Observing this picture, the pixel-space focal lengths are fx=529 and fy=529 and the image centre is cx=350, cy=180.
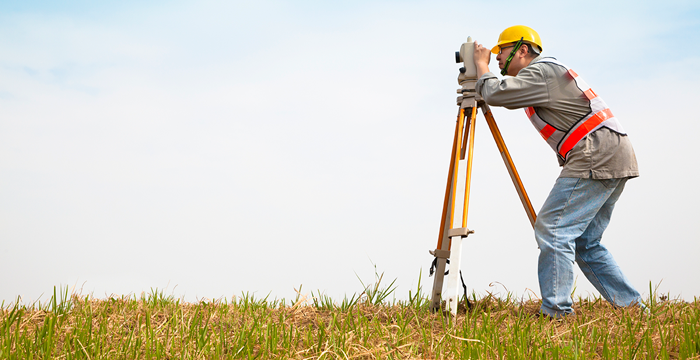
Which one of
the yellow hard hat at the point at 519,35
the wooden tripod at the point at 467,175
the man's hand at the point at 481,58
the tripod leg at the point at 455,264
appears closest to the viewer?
the tripod leg at the point at 455,264

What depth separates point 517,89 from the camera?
4.27 meters

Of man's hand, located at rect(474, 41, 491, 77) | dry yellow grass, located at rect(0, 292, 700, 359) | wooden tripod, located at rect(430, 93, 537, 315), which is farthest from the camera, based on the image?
man's hand, located at rect(474, 41, 491, 77)

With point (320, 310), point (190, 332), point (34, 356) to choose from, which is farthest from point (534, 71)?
point (34, 356)

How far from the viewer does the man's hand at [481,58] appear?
14.6 feet

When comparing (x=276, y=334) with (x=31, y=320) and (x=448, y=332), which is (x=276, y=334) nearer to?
(x=448, y=332)

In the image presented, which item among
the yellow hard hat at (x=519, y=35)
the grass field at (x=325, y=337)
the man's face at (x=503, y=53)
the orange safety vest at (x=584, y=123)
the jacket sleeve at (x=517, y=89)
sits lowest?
the grass field at (x=325, y=337)

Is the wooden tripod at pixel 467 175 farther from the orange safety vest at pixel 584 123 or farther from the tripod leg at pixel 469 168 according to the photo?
the orange safety vest at pixel 584 123

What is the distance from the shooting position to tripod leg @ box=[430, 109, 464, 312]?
436 cm

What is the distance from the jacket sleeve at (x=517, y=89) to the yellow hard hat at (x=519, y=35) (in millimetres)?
435

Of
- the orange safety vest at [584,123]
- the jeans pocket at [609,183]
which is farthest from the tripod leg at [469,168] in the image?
the jeans pocket at [609,183]

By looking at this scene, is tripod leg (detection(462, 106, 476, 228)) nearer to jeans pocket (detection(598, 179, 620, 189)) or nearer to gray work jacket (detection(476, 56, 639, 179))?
gray work jacket (detection(476, 56, 639, 179))

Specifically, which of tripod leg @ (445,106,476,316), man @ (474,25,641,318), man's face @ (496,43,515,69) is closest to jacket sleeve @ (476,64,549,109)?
man @ (474,25,641,318)

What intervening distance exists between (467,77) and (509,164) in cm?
83

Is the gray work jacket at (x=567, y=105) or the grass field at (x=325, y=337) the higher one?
the gray work jacket at (x=567, y=105)
